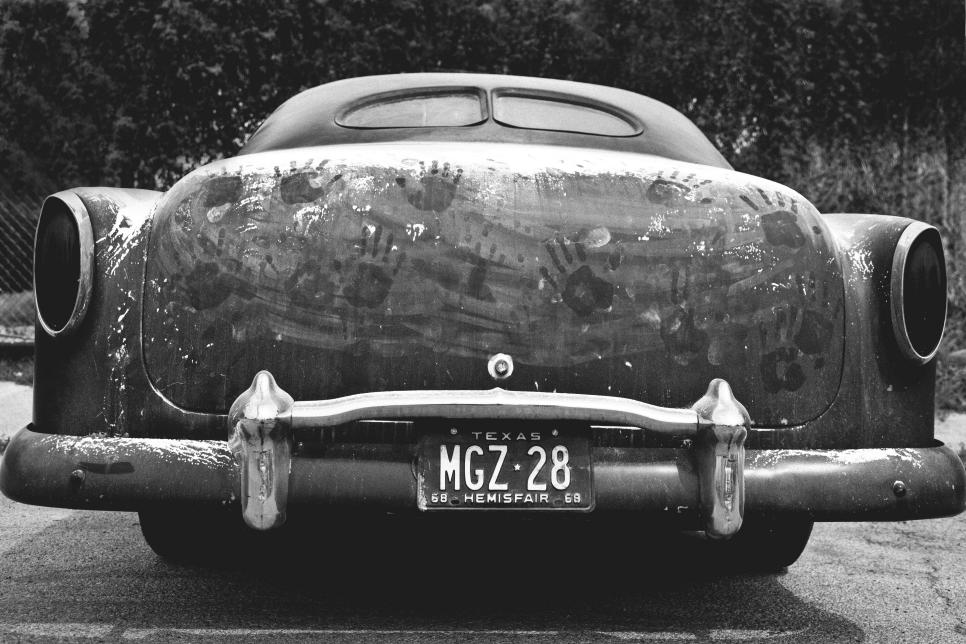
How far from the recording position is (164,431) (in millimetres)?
2498

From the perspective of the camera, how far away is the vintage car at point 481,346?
2.37m

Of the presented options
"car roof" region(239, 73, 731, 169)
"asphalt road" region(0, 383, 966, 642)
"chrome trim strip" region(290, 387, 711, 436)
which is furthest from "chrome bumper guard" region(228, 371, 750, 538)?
"car roof" region(239, 73, 731, 169)

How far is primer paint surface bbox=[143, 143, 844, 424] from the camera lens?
2.47 meters

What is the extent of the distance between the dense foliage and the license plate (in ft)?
24.7

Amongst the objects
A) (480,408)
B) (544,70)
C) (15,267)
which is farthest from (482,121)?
(544,70)

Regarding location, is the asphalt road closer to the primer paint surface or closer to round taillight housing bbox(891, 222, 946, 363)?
the primer paint surface

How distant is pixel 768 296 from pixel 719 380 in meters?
0.24

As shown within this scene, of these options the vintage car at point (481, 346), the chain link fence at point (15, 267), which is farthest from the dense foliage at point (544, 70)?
the vintage car at point (481, 346)

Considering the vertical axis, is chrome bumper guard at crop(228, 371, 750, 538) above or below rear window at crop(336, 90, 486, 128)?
below

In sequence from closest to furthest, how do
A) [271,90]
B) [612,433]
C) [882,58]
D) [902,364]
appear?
[612,433] < [902,364] < [271,90] < [882,58]

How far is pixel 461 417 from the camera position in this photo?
2307 mm

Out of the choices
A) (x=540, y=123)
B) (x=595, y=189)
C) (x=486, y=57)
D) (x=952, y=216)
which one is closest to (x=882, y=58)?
(x=952, y=216)

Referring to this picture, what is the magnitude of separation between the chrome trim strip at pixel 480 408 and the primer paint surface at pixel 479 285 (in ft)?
0.43

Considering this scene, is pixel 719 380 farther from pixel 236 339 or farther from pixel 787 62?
pixel 787 62
